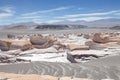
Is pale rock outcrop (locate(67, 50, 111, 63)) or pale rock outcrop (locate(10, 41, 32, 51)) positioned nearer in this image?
pale rock outcrop (locate(67, 50, 111, 63))

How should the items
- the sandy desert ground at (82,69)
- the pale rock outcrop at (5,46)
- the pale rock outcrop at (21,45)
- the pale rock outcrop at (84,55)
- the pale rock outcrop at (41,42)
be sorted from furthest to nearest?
the pale rock outcrop at (5,46) < the pale rock outcrop at (41,42) < the pale rock outcrop at (21,45) < the pale rock outcrop at (84,55) < the sandy desert ground at (82,69)

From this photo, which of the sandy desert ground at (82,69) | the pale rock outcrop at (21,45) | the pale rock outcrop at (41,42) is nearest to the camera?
the sandy desert ground at (82,69)

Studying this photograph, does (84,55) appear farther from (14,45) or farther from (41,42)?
(14,45)

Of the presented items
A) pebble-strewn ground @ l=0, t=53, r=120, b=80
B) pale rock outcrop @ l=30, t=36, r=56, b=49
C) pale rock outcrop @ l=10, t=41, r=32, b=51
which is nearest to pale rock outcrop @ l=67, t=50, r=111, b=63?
pebble-strewn ground @ l=0, t=53, r=120, b=80

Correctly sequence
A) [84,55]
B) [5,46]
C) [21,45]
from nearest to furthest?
[84,55], [21,45], [5,46]

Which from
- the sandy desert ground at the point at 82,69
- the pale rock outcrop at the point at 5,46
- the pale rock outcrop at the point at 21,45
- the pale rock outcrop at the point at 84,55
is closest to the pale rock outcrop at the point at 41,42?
the pale rock outcrop at the point at 21,45

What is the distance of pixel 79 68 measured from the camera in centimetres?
1146

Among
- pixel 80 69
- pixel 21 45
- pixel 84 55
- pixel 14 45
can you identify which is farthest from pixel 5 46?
pixel 80 69

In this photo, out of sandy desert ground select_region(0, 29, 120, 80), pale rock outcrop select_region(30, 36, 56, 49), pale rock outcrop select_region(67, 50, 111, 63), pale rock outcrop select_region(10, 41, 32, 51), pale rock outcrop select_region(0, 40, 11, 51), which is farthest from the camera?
pale rock outcrop select_region(0, 40, 11, 51)

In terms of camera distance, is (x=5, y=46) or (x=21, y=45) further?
(x=5, y=46)

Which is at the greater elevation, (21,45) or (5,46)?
(21,45)

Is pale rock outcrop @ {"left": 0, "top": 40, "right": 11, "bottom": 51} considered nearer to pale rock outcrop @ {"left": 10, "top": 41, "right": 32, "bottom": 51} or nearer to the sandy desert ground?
pale rock outcrop @ {"left": 10, "top": 41, "right": 32, "bottom": 51}

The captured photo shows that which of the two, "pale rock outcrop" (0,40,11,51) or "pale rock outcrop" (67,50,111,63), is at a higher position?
"pale rock outcrop" (67,50,111,63)

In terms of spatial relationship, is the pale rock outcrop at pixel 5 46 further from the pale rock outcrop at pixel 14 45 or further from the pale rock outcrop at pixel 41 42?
the pale rock outcrop at pixel 41 42
